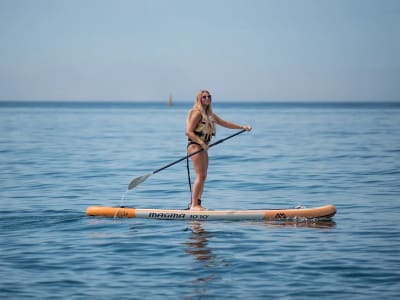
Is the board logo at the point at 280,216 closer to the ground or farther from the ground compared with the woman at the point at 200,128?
Result: closer to the ground

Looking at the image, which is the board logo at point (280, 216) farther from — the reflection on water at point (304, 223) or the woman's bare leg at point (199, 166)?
the woman's bare leg at point (199, 166)

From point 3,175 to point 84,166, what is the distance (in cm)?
387

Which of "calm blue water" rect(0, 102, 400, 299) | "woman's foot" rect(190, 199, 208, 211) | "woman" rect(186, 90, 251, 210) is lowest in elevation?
"calm blue water" rect(0, 102, 400, 299)

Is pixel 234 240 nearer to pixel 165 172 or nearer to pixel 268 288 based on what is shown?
pixel 268 288

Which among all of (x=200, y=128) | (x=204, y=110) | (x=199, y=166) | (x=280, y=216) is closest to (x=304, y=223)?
(x=280, y=216)

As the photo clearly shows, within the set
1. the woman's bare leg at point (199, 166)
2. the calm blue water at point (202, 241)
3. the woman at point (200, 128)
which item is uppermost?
the woman at point (200, 128)

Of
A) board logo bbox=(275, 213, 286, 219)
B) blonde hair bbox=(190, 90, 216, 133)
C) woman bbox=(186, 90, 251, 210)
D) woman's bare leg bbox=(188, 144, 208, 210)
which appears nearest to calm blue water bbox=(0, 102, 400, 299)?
board logo bbox=(275, 213, 286, 219)

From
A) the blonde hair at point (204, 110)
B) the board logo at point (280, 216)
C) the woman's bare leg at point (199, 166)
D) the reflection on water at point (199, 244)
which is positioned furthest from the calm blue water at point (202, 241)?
the blonde hair at point (204, 110)

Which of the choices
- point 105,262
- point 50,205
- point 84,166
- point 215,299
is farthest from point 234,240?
point 84,166

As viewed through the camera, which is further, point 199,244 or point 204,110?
point 204,110

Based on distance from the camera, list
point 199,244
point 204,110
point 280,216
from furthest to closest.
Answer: point 280,216 < point 204,110 < point 199,244

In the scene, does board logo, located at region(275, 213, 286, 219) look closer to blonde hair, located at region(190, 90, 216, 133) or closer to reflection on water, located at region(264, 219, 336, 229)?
reflection on water, located at region(264, 219, 336, 229)

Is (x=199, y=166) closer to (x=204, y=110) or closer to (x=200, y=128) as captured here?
(x=200, y=128)

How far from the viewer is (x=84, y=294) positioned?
8.20 m
